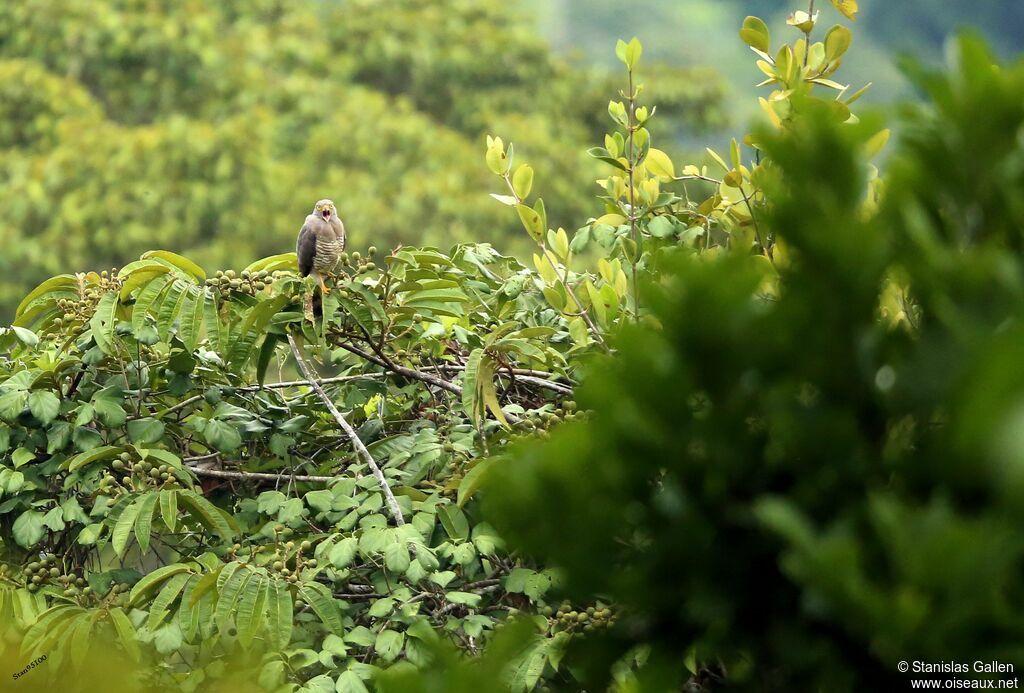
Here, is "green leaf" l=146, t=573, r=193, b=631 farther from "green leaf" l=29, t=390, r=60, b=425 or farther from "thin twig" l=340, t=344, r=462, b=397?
"thin twig" l=340, t=344, r=462, b=397

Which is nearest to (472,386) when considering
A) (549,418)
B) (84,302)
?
(549,418)

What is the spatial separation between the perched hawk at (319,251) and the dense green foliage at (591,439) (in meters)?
0.04

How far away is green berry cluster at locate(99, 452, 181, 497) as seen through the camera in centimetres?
233

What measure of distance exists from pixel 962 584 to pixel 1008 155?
0.42m

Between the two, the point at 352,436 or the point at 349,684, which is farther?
the point at 352,436

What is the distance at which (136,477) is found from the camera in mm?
2373

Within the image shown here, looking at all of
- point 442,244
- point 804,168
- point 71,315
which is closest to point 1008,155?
point 804,168

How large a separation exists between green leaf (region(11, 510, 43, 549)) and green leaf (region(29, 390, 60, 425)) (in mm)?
206

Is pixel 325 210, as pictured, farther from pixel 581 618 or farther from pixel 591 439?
pixel 591 439

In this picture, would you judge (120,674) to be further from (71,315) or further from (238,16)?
(238,16)

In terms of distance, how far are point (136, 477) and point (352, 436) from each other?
48cm

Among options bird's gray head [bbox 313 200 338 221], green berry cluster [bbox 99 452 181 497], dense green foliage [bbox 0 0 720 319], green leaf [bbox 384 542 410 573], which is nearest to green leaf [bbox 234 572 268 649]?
green leaf [bbox 384 542 410 573]

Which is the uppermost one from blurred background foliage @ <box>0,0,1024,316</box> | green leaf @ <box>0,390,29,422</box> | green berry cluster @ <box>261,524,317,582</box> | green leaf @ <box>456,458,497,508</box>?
green leaf @ <box>0,390,29,422</box>

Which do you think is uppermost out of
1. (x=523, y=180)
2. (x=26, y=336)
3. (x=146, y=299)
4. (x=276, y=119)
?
(x=523, y=180)
